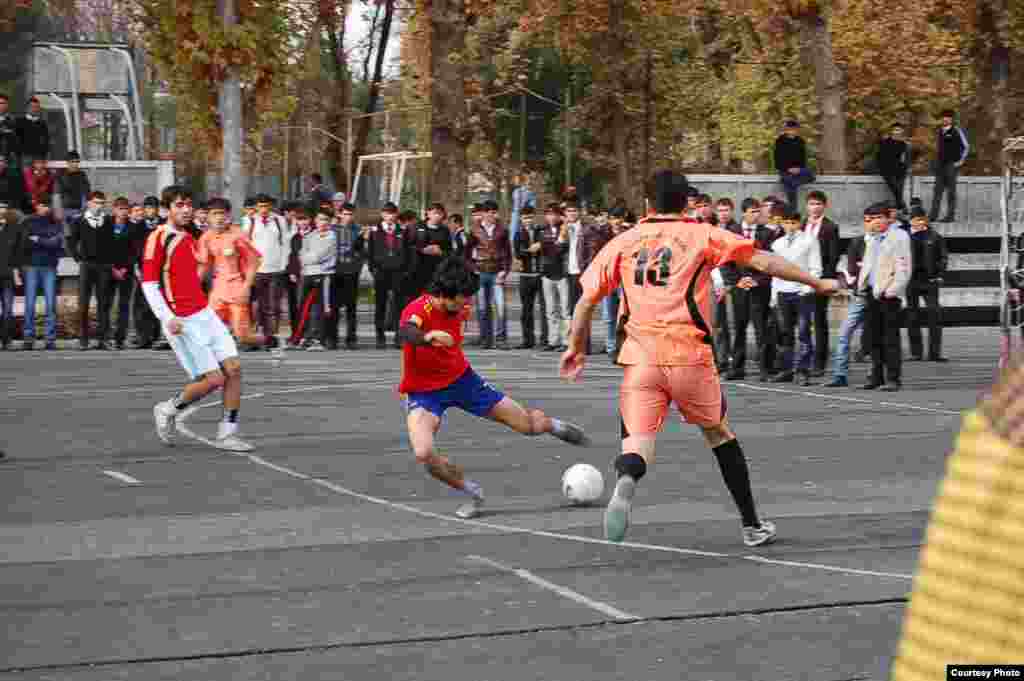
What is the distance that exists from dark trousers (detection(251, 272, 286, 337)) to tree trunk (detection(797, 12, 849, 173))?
13.1 metres

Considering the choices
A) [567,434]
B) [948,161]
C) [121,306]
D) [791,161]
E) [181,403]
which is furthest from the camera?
[948,161]

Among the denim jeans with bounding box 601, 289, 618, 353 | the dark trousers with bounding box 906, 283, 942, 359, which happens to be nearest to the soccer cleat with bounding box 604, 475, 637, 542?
the dark trousers with bounding box 906, 283, 942, 359

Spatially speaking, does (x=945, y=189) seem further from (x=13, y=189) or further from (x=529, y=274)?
(x=13, y=189)

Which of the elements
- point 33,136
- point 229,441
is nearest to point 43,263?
point 33,136

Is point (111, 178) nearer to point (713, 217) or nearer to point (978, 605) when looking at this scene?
point (713, 217)

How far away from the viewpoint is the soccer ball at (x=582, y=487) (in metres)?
9.87

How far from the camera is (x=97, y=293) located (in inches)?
916

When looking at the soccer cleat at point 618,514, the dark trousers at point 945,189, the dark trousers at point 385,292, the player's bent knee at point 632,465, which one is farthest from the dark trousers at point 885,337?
the dark trousers at point 945,189

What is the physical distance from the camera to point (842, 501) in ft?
33.6

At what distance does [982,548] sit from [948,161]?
27426mm

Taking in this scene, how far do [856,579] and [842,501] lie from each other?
101 inches

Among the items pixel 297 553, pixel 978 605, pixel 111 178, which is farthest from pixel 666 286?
pixel 111 178

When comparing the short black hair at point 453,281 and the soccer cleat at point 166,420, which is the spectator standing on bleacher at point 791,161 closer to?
the soccer cleat at point 166,420

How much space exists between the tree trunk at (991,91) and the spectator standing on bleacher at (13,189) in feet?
67.6
